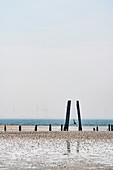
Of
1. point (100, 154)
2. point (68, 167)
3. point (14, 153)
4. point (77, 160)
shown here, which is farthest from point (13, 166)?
point (100, 154)

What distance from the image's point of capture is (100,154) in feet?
79.6

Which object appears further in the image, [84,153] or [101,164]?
[84,153]

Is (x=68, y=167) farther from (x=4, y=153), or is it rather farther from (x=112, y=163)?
(x=4, y=153)

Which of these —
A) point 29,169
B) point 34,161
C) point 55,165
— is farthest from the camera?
point 34,161

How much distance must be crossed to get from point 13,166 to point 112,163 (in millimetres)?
5131

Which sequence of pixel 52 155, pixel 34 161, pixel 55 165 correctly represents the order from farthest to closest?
pixel 52 155, pixel 34 161, pixel 55 165

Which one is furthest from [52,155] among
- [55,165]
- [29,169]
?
[29,169]

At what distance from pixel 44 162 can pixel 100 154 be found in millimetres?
5207

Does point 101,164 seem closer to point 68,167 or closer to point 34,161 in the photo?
point 68,167

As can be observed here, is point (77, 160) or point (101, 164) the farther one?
point (77, 160)

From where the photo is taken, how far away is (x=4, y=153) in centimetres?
2467

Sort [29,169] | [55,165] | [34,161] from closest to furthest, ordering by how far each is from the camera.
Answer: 1. [29,169]
2. [55,165]
3. [34,161]

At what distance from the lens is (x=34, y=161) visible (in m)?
20.7

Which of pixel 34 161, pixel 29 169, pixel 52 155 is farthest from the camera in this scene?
pixel 52 155
